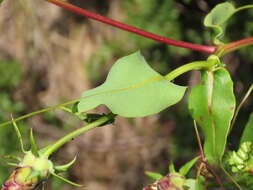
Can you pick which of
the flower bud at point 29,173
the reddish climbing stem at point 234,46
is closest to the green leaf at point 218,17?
the reddish climbing stem at point 234,46

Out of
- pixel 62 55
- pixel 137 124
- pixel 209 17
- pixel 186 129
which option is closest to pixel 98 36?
pixel 62 55

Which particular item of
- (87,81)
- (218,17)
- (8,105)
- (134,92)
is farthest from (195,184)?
(87,81)

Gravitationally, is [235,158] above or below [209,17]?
below

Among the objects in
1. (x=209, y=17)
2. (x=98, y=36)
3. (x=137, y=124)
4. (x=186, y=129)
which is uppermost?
(x=98, y=36)

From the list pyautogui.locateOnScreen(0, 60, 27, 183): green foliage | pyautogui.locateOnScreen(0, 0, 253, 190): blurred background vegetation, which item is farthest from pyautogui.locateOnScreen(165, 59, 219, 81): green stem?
pyautogui.locateOnScreen(0, 60, 27, 183): green foliage

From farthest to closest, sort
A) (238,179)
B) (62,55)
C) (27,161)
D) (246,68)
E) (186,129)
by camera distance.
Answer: (62,55)
(186,129)
(246,68)
(238,179)
(27,161)

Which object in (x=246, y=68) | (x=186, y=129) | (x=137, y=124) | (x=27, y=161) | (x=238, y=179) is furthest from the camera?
(x=137, y=124)

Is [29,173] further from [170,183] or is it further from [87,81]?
[87,81]

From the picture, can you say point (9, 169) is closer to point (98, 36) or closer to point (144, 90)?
point (98, 36)

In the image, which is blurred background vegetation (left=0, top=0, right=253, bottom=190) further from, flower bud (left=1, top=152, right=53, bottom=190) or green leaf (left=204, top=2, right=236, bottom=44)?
flower bud (left=1, top=152, right=53, bottom=190)
